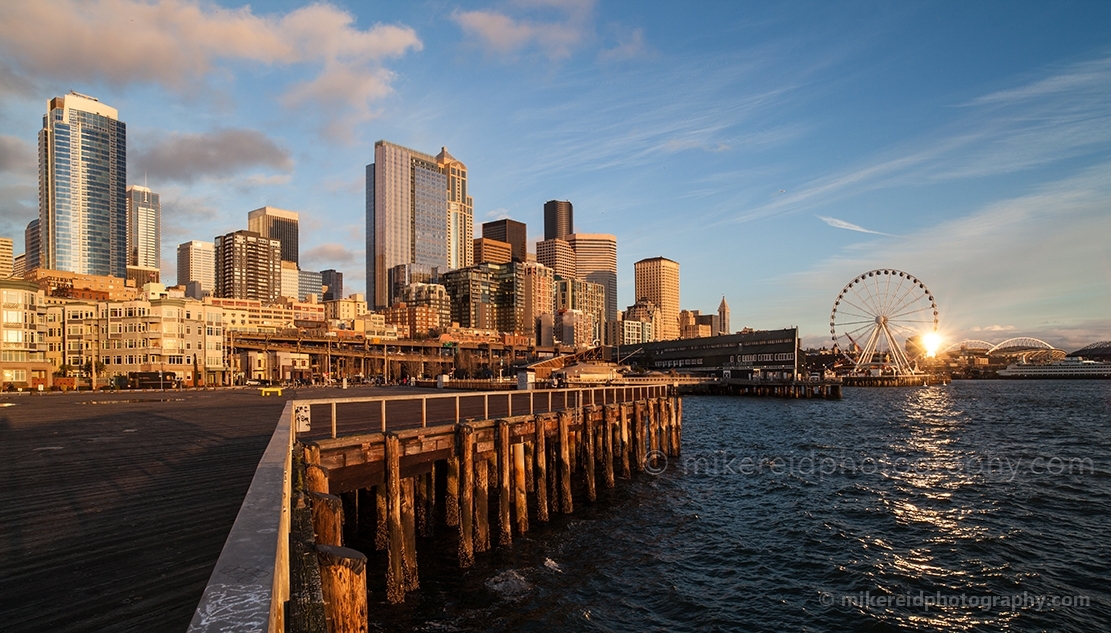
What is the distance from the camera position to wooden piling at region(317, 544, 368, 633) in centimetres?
666

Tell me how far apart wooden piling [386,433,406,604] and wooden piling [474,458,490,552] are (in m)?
3.31

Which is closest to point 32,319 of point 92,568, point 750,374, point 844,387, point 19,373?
point 19,373

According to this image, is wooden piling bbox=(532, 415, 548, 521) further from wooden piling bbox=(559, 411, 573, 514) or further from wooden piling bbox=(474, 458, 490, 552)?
wooden piling bbox=(474, 458, 490, 552)

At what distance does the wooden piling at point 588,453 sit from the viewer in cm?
2739

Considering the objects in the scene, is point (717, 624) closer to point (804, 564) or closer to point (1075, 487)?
point (804, 564)

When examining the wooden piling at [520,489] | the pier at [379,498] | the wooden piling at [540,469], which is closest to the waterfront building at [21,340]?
the pier at [379,498]

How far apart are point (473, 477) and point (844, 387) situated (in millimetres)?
150362

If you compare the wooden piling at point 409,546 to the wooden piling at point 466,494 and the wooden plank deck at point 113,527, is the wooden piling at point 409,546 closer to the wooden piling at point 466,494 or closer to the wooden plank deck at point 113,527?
the wooden piling at point 466,494

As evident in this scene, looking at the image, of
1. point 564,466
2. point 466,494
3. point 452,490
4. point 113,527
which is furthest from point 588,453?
point 113,527

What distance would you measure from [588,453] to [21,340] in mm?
87129

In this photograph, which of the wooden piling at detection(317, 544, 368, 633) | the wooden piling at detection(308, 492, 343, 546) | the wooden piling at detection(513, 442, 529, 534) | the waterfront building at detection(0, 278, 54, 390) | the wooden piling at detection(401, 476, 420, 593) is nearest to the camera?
the wooden piling at detection(317, 544, 368, 633)

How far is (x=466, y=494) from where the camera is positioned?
60.5 ft

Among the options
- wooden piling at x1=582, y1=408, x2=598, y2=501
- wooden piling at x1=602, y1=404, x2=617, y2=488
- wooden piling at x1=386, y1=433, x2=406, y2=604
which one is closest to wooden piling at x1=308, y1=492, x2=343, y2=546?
wooden piling at x1=386, y1=433, x2=406, y2=604

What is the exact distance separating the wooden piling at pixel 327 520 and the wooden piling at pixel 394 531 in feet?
24.0
